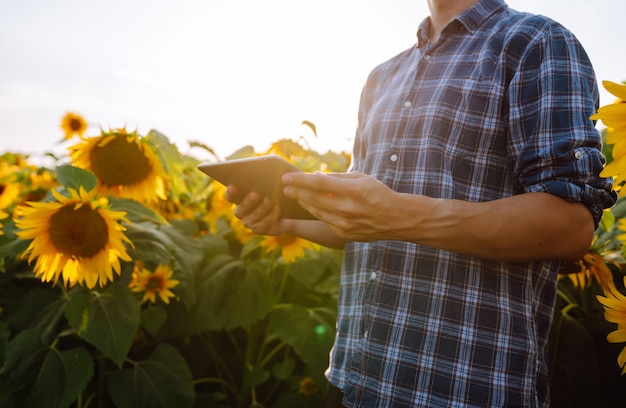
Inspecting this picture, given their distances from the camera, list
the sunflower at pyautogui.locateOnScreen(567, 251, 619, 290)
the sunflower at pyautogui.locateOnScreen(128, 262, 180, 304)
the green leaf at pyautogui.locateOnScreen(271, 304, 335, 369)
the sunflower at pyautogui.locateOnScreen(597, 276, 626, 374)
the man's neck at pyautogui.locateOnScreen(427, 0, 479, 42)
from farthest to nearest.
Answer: the sunflower at pyautogui.locateOnScreen(128, 262, 180, 304), the green leaf at pyautogui.locateOnScreen(271, 304, 335, 369), the sunflower at pyautogui.locateOnScreen(567, 251, 619, 290), the man's neck at pyautogui.locateOnScreen(427, 0, 479, 42), the sunflower at pyautogui.locateOnScreen(597, 276, 626, 374)

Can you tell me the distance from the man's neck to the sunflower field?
0.56 meters

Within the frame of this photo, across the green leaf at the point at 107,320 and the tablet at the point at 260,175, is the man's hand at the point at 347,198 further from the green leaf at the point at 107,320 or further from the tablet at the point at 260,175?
the green leaf at the point at 107,320

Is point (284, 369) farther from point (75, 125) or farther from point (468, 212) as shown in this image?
point (75, 125)

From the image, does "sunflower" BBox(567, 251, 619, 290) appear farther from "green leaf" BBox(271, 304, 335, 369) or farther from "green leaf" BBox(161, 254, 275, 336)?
"green leaf" BBox(161, 254, 275, 336)

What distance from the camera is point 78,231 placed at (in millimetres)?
1783

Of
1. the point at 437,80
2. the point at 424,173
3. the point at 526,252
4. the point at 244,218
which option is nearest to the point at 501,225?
the point at 526,252

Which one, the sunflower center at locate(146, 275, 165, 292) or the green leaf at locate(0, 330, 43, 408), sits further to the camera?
the sunflower center at locate(146, 275, 165, 292)

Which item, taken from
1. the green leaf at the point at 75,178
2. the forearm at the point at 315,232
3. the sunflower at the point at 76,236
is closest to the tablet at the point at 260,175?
the forearm at the point at 315,232

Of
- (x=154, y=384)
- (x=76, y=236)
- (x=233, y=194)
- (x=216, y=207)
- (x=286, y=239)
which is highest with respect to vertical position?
(x=233, y=194)

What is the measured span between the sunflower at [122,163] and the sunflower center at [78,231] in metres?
0.41

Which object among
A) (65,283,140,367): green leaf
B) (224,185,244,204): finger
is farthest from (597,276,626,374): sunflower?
(65,283,140,367): green leaf

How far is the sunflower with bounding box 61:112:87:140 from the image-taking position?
3086 mm

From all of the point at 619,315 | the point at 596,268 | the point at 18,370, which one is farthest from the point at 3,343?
the point at 596,268

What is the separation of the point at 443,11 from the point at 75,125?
8.02ft
